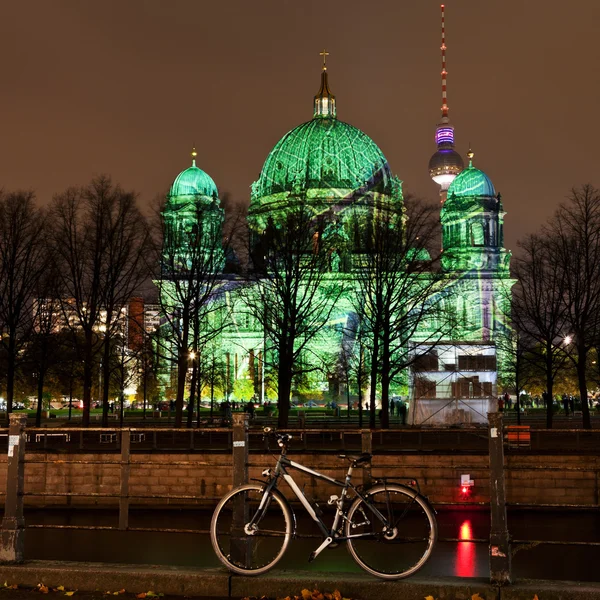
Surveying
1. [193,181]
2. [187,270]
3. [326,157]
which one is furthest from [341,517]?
[326,157]

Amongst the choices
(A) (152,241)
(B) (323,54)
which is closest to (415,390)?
(A) (152,241)

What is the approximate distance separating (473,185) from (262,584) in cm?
10288

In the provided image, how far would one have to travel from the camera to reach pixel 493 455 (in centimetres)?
930

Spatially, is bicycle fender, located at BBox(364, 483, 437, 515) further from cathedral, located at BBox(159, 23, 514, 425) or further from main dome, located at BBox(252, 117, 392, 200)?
main dome, located at BBox(252, 117, 392, 200)

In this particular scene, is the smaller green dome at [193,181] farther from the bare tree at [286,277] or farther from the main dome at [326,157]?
the bare tree at [286,277]

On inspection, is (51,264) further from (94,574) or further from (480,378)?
(94,574)

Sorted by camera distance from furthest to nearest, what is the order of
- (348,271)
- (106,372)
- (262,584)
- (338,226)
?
1. (348,271)
2. (338,226)
3. (106,372)
4. (262,584)

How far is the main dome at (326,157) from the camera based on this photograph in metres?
106

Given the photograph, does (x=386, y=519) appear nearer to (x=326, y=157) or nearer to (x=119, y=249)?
(x=119, y=249)

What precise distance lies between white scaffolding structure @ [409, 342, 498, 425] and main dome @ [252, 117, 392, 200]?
5057 cm

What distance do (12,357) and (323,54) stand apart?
85470mm

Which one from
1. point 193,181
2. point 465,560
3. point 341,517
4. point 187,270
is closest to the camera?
point 341,517

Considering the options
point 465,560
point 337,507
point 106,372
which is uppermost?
point 106,372

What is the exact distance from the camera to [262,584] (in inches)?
361
